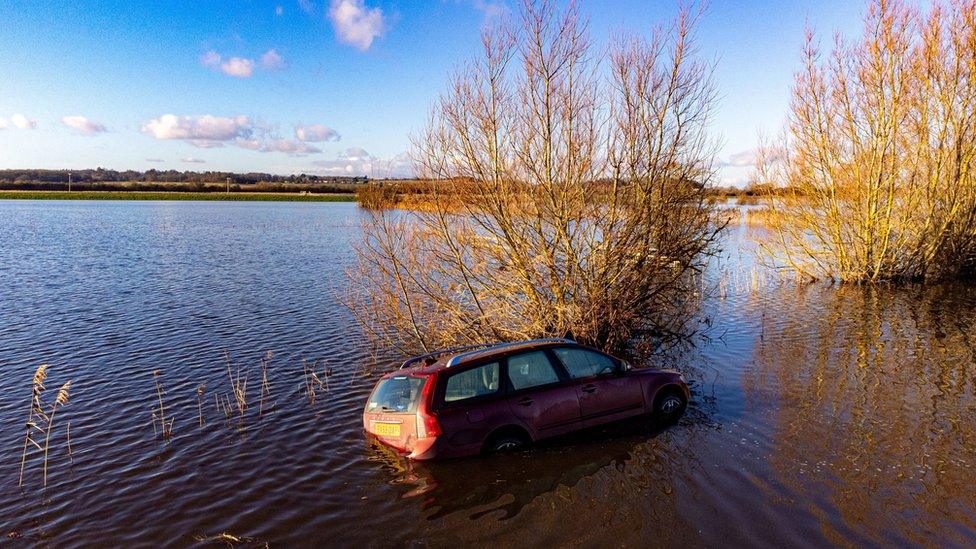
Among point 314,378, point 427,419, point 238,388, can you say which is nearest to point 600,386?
point 427,419

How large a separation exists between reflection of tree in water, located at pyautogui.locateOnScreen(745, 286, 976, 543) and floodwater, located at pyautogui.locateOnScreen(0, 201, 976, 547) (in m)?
0.04

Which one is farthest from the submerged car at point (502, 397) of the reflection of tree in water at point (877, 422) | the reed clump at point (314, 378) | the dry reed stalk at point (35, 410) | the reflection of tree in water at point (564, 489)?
the dry reed stalk at point (35, 410)

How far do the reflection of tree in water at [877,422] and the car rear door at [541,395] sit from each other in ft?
9.01

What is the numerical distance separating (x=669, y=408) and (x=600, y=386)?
4.85 feet

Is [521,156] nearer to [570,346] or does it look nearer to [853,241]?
[570,346]

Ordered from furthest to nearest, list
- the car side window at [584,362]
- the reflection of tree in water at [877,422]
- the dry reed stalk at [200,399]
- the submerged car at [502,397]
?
the dry reed stalk at [200,399]
the car side window at [584,362]
the submerged car at [502,397]
the reflection of tree in water at [877,422]

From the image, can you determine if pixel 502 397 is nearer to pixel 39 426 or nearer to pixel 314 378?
pixel 314 378

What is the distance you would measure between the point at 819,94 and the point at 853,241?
6.12 metres

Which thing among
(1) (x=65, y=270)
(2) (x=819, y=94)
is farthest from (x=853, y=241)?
(1) (x=65, y=270)

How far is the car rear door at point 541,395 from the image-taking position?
828 cm

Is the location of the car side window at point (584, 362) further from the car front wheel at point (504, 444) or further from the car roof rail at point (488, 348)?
the car front wheel at point (504, 444)

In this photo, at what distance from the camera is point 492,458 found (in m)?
8.16

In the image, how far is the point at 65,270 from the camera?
26281 millimetres

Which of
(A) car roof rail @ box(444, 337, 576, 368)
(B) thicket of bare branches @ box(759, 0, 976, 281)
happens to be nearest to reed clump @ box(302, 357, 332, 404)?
(A) car roof rail @ box(444, 337, 576, 368)
